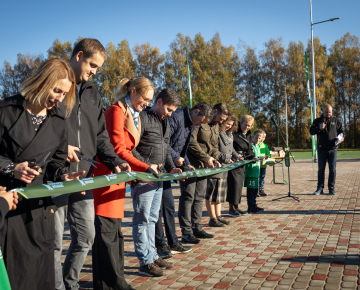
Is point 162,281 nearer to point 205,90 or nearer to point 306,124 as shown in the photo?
point 205,90

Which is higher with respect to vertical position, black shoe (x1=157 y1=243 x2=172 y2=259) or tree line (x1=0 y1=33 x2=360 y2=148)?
tree line (x1=0 y1=33 x2=360 y2=148)

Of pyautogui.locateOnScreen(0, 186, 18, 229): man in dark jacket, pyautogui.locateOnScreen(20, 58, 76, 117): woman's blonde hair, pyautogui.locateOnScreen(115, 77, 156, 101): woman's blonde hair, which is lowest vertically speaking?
pyautogui.locateOnScreen(0, 186, 18, 229): man in dark jacket

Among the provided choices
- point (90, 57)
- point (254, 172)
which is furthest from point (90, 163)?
point (254, 172)

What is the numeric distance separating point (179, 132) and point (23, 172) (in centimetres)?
323

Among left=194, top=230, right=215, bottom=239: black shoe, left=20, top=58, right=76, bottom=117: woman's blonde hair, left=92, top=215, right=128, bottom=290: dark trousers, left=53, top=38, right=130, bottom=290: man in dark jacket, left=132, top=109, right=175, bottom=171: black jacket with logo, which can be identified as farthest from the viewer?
left=194, top=230, right=215, bottom=239: black shoe

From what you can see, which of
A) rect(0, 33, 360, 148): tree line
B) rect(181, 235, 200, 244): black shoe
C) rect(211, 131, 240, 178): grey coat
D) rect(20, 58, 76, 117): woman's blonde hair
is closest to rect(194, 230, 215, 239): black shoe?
rect(181, 235, 200, 244): black shoe

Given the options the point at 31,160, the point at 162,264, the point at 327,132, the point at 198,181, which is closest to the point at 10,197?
the point at 31,160

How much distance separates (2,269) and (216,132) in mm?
4823

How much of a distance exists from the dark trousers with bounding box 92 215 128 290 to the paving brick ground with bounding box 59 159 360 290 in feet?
1.57

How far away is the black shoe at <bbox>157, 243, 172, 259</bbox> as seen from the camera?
463cm

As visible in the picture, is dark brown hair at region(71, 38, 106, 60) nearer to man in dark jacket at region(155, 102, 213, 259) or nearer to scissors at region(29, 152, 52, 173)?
scissors at region(29, 152, 52, 173)

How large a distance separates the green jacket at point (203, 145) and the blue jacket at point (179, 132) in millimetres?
565

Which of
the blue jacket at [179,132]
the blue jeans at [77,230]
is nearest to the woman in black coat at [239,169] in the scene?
the blue jacket at [179,132]

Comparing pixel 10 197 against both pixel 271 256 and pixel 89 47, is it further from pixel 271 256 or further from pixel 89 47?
pixel 271 256
